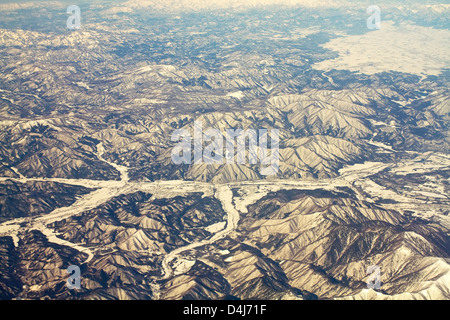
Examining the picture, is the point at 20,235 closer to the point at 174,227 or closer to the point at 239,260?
the point at 174,227

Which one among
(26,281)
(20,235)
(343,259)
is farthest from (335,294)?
(20,235)

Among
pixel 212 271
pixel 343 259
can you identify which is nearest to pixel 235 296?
pixel 212 271
